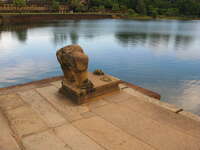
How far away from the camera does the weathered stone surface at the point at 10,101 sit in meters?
5.07

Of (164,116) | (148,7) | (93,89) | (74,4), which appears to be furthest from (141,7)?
(164,116)

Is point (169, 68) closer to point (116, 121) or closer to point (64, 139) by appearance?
point (116, 121)

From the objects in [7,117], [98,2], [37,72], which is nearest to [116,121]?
[7,117]

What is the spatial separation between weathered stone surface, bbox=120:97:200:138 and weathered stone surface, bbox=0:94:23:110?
2886 millimetres

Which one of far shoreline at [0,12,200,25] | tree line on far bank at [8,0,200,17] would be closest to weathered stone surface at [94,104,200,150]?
far shoreline at [0,12,200,25]

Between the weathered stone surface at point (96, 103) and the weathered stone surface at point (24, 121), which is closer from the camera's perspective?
the weathered stone surface at point (24, 121)

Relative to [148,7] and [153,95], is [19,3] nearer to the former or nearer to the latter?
[148,7]

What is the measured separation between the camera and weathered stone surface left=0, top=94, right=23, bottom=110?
16.6 feet

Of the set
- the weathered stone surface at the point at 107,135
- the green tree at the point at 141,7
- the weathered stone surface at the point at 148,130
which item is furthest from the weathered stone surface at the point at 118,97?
the green tree at the point at 141,7

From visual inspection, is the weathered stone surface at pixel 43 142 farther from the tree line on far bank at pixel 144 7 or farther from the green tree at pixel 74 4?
the tree line on far bank at pixel 144 7

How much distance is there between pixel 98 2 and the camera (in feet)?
241

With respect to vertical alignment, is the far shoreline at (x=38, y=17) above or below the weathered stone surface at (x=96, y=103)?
above

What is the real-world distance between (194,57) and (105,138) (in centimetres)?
1434

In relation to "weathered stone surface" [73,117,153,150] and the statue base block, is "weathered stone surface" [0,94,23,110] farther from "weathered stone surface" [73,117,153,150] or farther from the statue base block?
"weathered stone surface" [73,117,153,150]
